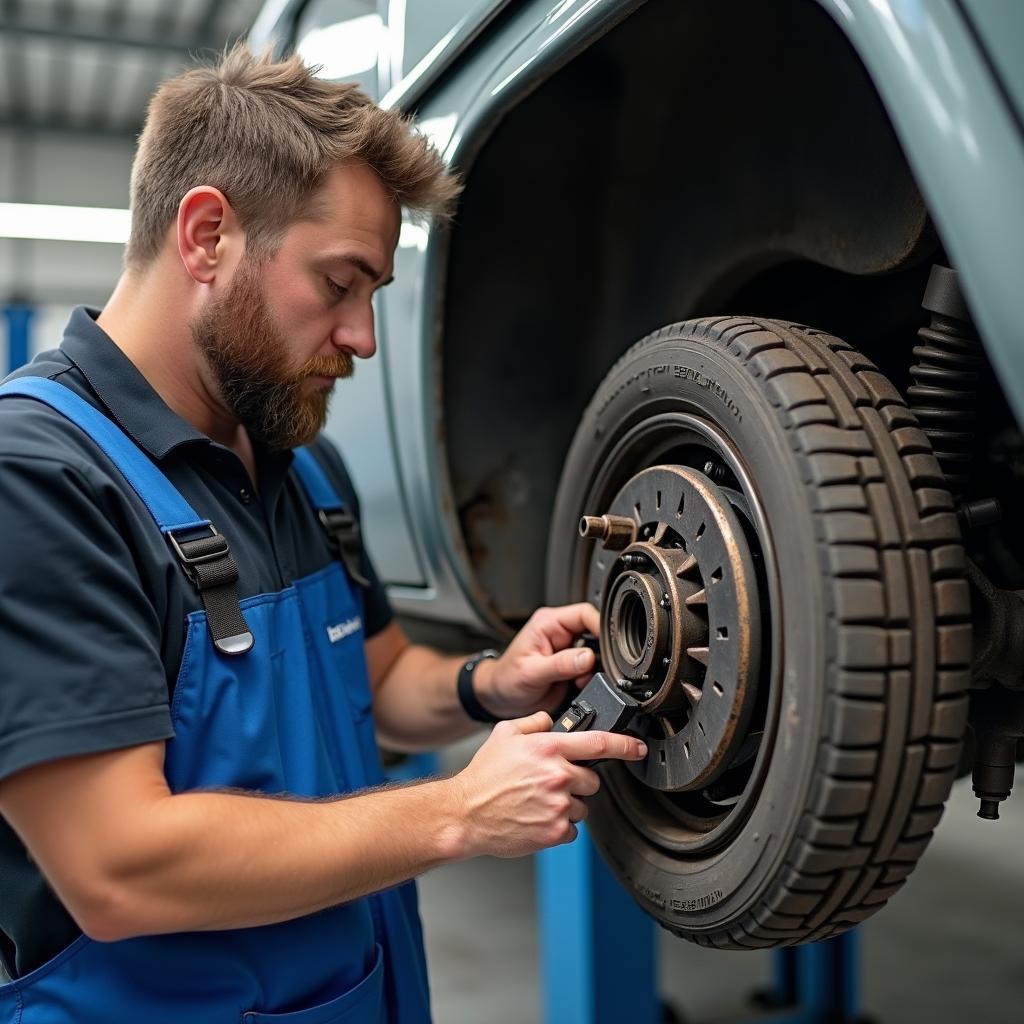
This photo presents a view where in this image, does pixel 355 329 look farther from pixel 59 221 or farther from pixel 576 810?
pixel 59 221

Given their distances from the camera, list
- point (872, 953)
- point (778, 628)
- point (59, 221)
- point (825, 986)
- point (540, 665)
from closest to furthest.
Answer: point (778, 628)
point (540, 665)
point (825, 986)
point (872, 953)
point (59, 221)

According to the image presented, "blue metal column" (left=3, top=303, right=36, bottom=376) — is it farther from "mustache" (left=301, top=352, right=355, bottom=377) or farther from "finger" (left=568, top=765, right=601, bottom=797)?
"finger" (left=568, top=765, right=601, bottom=797)

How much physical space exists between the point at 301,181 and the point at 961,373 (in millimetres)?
609

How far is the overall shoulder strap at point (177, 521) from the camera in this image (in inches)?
35.8

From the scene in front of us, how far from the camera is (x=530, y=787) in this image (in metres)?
0.88

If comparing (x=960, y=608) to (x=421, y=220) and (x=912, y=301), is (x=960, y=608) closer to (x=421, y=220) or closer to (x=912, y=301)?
(x=912, y=301)

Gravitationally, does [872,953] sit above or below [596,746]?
below

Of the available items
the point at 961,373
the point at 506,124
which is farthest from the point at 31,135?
the point at 961,373

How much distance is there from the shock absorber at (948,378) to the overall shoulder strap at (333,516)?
26.0 inches

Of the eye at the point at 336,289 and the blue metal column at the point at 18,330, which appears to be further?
the blue metal column at the point at 18,330

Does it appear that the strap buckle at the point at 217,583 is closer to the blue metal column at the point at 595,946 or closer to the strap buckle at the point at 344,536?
the strap buckle at the point at 344,536

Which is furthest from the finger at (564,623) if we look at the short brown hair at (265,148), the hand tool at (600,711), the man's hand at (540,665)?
the short brown hair at (265,148)

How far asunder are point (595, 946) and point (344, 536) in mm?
954

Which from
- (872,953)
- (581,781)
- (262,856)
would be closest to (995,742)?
(581,781)
